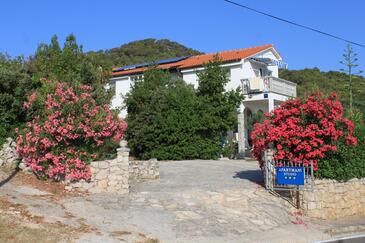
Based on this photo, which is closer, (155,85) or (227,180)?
(227,180)

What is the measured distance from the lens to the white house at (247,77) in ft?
99.8

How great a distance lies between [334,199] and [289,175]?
6.80 ft

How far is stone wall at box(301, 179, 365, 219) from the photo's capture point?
1456 cm

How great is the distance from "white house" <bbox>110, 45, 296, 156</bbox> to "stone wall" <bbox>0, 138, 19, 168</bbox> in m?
14.1

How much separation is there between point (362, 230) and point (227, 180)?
17.7 feet

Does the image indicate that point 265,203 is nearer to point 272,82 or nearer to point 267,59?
point 272,82

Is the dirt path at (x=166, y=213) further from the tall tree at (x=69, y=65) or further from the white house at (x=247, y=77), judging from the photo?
the white house at (x=247, y=77)

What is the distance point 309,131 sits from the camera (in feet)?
48.7

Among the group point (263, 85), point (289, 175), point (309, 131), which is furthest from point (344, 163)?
point (263, 85)

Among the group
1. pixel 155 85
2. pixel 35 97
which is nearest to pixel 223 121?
pixel 155 85

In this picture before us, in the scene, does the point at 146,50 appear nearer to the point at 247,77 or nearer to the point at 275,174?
the point at 247,77

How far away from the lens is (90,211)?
1150 centimetres

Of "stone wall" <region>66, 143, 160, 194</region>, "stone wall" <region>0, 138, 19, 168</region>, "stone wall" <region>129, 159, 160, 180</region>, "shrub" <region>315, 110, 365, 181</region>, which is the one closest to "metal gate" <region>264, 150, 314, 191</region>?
"shrub" <region>315, 110, 365, 181</region>

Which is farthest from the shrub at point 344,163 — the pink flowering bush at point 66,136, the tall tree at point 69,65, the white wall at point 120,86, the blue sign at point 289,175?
the white wall at point 120,86
